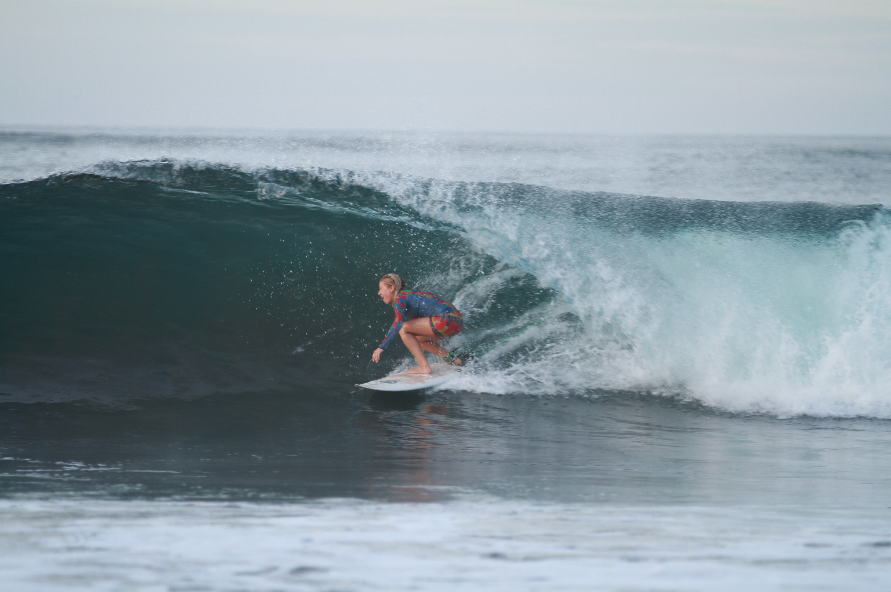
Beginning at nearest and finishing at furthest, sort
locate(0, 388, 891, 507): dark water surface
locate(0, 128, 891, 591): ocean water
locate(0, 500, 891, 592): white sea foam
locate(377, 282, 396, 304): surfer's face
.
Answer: locate(0, 500, 891, 592): white sea foam, locate(0, 128, 891, 591): ocean water, locate(0, 388, 891, 507): dark water surface, locate(377, 282, 396, 304): surfer's face

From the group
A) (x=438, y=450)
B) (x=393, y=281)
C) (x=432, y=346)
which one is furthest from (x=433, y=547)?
(x=432, y=346)

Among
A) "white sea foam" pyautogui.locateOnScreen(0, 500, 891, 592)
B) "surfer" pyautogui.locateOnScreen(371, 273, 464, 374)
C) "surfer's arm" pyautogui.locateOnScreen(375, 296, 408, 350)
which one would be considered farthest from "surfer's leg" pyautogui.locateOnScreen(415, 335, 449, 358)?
"white sea foam" pyautogui.locateOnScreen(0, 500, 891, 592)

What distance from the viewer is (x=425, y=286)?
579cm

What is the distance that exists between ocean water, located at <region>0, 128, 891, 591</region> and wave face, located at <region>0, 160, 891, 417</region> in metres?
0.03

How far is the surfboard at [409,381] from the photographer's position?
445 centimetres

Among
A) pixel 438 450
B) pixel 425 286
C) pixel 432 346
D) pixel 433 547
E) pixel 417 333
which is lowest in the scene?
pixel 438 450

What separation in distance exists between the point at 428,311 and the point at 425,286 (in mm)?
1235

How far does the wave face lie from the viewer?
4.79 meters

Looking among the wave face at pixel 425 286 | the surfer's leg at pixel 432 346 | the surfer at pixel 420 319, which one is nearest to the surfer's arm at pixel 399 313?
the surfer at pixel 420 319

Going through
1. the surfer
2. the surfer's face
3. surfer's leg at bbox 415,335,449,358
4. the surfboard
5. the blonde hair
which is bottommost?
the surfboard

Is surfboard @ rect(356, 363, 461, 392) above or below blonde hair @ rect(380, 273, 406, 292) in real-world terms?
below

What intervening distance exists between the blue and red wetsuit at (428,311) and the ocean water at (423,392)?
0.40m

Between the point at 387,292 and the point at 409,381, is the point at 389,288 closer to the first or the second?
the point at 387,292

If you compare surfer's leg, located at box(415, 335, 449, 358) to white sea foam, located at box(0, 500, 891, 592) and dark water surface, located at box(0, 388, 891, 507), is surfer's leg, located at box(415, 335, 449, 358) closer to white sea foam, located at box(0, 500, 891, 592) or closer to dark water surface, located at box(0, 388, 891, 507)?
dark water surface, located at box(0, 388, 891, 507)
